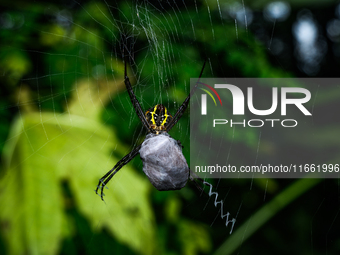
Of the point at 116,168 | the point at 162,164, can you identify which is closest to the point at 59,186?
the point at 116,168

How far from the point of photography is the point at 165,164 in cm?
122

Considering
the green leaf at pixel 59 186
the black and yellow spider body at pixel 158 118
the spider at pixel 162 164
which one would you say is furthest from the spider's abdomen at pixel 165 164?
the black and yellow spider body at pixel 158 118

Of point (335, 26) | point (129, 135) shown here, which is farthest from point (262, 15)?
point (129, 135)

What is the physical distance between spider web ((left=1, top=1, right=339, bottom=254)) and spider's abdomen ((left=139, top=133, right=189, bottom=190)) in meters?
0.10

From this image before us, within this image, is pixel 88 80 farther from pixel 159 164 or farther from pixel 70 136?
pixel 159 164

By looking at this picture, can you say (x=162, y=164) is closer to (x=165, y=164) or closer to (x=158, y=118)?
(x=165, y=164)

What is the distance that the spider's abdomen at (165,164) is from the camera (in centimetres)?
123

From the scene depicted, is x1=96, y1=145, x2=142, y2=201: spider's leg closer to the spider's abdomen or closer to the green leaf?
the green leaf

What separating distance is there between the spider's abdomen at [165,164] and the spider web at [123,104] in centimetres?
10

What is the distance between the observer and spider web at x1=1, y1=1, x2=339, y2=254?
117 cm

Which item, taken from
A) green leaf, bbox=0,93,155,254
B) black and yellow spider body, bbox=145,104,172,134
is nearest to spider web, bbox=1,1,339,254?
green leaf, bbox=0,93,155,254

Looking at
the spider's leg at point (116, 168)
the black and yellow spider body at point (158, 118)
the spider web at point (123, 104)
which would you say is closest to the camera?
the spider web at point (123, 104)

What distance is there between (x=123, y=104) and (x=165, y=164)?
659mm

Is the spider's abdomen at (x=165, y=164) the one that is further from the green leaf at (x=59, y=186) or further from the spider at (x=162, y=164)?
the green leaf at (x=59, y=186)
